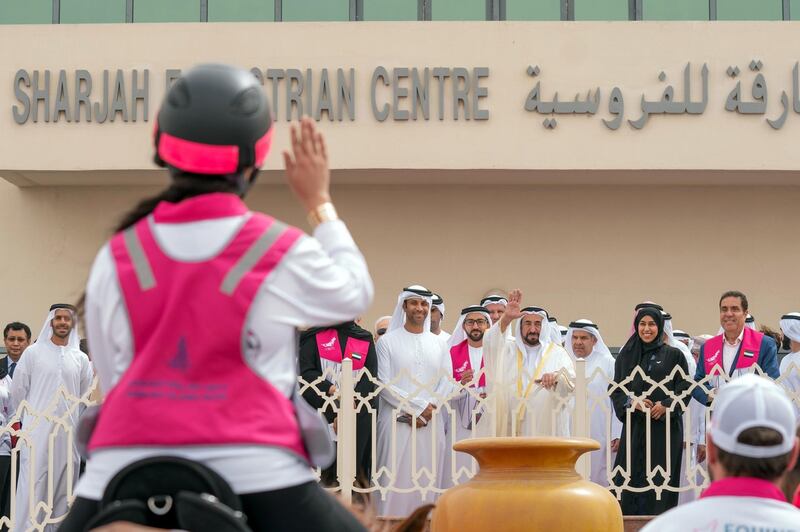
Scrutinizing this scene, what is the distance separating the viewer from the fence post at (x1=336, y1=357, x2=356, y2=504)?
876 cm

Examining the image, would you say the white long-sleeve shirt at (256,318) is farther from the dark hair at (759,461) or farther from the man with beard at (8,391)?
the man with beard at (8,391)

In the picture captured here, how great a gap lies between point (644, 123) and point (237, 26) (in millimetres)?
4643

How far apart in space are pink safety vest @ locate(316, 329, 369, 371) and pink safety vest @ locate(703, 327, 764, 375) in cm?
247

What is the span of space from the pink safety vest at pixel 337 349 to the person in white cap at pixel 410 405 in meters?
0.35

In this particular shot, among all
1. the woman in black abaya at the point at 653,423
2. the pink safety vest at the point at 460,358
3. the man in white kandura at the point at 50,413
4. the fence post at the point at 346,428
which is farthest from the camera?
the pink safety vest at the point at 460,358

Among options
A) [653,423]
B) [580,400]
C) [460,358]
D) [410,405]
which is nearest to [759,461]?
[580,400]

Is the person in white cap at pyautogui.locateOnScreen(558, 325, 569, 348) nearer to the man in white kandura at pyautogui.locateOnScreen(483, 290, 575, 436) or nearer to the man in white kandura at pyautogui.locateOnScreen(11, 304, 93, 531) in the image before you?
the man in white kandura at pyautogui.locateOnScreen(483, 290, 575, 436)

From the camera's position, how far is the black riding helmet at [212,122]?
250cm

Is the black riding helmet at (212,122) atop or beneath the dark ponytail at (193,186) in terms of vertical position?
atop

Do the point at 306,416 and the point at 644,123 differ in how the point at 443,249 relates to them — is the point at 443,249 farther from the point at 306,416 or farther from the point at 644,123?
the point at 306,416

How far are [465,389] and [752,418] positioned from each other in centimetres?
603

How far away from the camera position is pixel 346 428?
8766 mm

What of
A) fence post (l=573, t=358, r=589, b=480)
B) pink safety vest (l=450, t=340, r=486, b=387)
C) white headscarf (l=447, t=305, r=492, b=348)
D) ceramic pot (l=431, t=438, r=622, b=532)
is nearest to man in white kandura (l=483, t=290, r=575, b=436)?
fence post (l=573, t=358, r=589, b=480)

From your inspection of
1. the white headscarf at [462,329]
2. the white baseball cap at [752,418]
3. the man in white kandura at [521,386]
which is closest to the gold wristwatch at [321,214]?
the white baseball cap at [752,418]
